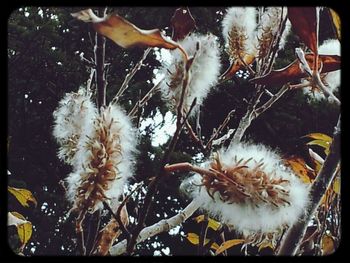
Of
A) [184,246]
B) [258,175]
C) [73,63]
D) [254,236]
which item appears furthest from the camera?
[73,63]

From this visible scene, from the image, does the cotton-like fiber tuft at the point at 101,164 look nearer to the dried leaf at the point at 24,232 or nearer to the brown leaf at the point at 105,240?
the brown leaf at the point at 105,240

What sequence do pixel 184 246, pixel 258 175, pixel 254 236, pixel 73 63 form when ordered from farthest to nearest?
pixel 73 63 → pixel 184 246 → pixel 254 236 → pixel 258 175

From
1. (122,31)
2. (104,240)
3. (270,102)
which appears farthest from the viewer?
(270,102)

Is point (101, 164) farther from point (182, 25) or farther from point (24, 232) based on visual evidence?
point (24, 232)

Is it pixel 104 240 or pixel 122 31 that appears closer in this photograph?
pixel 122 31

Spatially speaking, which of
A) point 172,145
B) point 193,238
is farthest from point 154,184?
point 193,238
